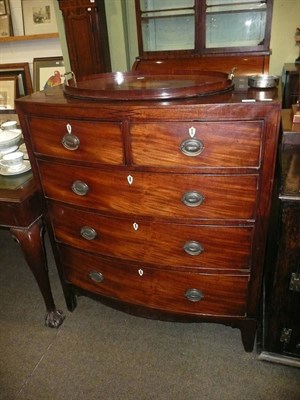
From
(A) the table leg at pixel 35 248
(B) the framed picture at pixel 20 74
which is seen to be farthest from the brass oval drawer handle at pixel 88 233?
(B) the framed picture at pixel 20 74

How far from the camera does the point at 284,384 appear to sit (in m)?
1.29

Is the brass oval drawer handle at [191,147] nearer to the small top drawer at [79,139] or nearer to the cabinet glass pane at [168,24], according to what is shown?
the small top drawer at [79,139]

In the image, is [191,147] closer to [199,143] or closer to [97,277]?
[199,143]

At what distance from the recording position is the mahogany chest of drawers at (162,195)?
930mm

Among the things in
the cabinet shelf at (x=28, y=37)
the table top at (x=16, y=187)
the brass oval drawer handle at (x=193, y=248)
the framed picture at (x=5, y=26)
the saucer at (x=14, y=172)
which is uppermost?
the framed picture at (x=5, y=26)

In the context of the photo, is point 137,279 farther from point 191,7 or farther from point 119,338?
point 191,7

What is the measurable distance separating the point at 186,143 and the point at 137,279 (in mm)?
655

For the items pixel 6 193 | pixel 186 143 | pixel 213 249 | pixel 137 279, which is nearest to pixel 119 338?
pixel 137 279

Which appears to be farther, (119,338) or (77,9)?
(77,9)

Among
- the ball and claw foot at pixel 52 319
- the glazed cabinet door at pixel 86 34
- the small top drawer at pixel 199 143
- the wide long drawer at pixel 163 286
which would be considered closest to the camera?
the small top drawer at pixel 199 143

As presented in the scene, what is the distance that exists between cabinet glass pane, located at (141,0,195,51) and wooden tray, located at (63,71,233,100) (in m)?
1.54

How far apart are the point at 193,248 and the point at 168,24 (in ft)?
7.41

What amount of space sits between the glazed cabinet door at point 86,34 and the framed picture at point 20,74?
0.57 metres

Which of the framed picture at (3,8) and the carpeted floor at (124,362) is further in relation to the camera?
the framed picture at (3,8)
